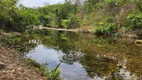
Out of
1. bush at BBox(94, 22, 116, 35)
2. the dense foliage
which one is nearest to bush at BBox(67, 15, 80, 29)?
the dense foliage

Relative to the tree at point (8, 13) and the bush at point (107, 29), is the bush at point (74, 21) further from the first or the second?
the tree at point (8, 13)

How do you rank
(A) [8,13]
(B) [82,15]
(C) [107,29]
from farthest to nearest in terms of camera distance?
1. (B) [82,15]
2. (C) [107,29]
3. (A) [8,13]

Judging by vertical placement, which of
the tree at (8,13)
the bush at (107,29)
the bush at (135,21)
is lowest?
the bush at (107,29)

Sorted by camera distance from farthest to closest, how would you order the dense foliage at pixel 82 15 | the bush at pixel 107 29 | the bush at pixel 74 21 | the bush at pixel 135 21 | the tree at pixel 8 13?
the bush at pixel 74 21 < the bush at pixel 107 29 < the bush at pixel 135 21 < the dense foliage at pixel 82 15 < the tree at pixel 8 13

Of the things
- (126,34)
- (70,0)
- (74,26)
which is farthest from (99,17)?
(70,0)

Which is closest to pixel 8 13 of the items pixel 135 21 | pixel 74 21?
pixel 135 21

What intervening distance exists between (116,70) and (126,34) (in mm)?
29557

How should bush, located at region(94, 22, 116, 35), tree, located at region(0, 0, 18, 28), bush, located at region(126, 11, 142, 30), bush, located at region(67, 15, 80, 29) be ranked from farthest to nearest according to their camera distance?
bush, located at region(67, 15, 80, 29) → bush, located at region(94, 22, 116, 35) → bush, located at region(126, 11, 142, 30) → tree, located at region(0, 0, 18, 28)

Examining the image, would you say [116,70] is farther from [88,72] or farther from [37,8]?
[37,8]

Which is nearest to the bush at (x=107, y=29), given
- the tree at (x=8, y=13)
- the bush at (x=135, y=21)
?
the bush at (x=135, y=21)

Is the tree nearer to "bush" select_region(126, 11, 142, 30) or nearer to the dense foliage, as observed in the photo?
the dense foliage

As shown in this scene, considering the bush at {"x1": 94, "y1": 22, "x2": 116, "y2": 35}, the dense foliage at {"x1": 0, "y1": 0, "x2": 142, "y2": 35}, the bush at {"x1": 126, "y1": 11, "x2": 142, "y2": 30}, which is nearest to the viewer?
the dense foliage at {"x1": 0, "y1": 0, "x2": 142, "y2": 35}

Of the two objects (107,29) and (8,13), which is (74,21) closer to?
(107,29)

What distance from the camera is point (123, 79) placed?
426 inches
